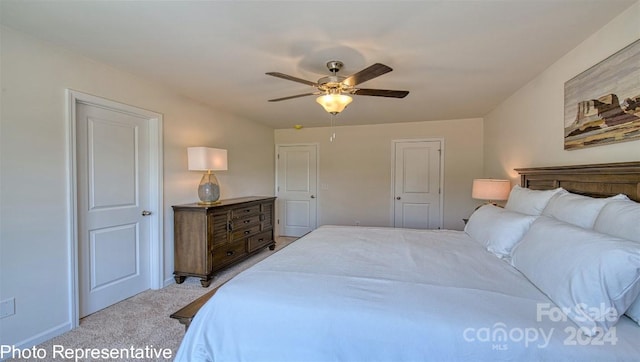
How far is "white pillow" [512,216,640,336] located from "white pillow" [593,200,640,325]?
9cm

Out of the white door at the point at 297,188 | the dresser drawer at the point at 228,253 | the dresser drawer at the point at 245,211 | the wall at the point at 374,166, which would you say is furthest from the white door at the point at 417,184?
the dresser drawer at the point at 228,253

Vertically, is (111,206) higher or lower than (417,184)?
lower

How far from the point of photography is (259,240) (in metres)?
4.34

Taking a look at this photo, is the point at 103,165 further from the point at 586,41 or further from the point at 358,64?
the point at 586,41

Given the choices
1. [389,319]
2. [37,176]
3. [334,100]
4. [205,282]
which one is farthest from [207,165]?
[389,319]

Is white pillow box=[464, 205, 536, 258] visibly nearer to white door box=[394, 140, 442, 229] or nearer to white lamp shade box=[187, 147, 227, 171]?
white door box=[394, 140, 442, 229]

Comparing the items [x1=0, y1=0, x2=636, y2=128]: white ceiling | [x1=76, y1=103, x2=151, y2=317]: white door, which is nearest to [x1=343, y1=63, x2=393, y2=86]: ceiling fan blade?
[x1=0, y1=0, x2=636, y2=128]: white ceiling

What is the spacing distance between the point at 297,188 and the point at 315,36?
13.3ft

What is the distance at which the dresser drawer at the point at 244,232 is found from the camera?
12.2ft

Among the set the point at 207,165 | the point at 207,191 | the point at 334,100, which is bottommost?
the point at 207,191

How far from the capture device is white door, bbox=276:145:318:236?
577 cm

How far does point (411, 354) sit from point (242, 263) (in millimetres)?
3232

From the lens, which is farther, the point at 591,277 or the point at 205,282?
the point at 205,282

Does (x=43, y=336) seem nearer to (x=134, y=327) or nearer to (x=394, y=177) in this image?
(x=134, y=327)
